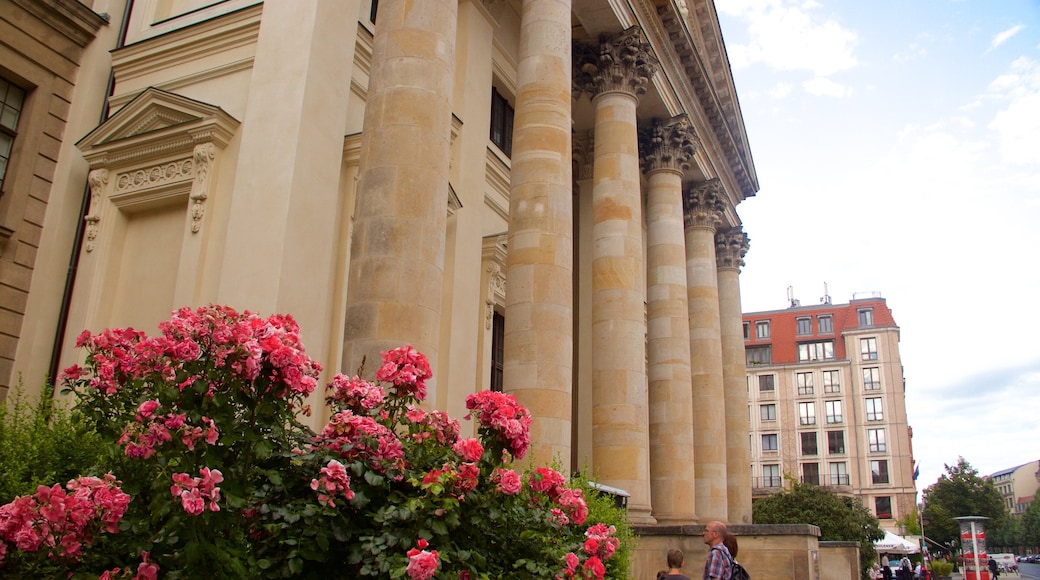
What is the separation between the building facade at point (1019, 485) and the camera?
6216 inches

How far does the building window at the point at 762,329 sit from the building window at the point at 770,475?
12.8 metres

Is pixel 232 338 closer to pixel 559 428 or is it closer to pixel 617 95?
pixel 559 428

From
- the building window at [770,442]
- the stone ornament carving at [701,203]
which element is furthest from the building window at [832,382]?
the stone ornament carving at [701,203]

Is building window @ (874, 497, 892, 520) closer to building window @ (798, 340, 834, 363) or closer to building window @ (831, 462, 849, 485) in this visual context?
building window @ (831, 462, 849, 485)

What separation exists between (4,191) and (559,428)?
1153cm

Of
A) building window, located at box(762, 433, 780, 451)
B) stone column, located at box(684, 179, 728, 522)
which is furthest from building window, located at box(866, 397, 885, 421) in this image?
stone column, located at box(684, 179, 728, 522)

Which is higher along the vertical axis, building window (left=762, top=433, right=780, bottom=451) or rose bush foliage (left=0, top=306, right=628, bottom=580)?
building window (left=762, top=433, right=780, bottom=451)

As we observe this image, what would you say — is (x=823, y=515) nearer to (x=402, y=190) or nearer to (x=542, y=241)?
(x=542, y=241)

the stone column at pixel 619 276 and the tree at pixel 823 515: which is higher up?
the stone column at pixel 619 276

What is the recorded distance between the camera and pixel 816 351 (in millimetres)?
74125

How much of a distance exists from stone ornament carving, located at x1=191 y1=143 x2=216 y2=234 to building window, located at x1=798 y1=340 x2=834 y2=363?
69.5m

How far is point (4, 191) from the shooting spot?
1480 cm

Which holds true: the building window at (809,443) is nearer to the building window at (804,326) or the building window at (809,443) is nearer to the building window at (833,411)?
the building window at (833,411)

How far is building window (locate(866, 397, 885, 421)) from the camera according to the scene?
69.7 meters
